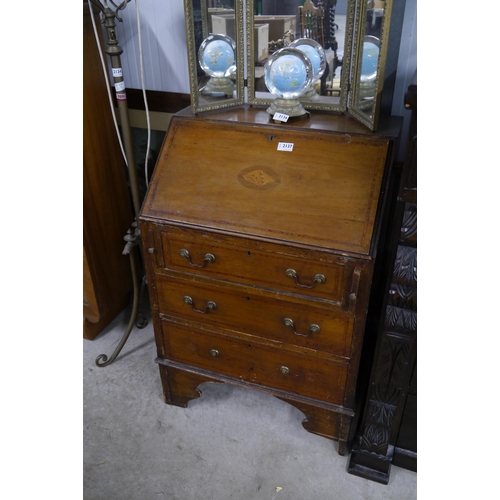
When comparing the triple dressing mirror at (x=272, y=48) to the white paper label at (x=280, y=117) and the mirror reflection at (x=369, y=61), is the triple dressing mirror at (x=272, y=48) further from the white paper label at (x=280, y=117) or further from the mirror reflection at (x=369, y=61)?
the white paper label at (x=280, y=117)

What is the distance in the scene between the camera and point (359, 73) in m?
1.38

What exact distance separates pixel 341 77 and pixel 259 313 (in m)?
0.79

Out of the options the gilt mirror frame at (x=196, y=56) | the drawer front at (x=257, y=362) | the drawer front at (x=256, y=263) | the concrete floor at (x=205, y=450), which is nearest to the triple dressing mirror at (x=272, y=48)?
the gilt mirror frame at (x=196, y=56)

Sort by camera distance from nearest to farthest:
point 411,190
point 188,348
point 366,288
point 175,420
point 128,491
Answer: point 411,190
point 366,288
point 128,491
point 188,348
point 175,420

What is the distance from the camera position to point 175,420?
1745 mm

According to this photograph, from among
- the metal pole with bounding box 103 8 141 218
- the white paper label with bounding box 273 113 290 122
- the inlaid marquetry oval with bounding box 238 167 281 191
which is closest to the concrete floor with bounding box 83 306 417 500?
the metal pole with bounding box 103 8 141 218

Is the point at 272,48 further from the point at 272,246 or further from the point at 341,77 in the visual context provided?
the point at 272,246

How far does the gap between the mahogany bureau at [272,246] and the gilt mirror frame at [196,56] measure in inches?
1.6

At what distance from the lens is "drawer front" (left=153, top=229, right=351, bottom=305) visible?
124 centimetres

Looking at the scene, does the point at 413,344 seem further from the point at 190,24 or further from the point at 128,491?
the point at 190,24

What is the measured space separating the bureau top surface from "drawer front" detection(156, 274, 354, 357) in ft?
0.71

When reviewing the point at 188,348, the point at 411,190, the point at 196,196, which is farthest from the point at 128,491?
the point at 411,190

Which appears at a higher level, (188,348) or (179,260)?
(179,260)

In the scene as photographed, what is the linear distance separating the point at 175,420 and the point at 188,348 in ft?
1.11
